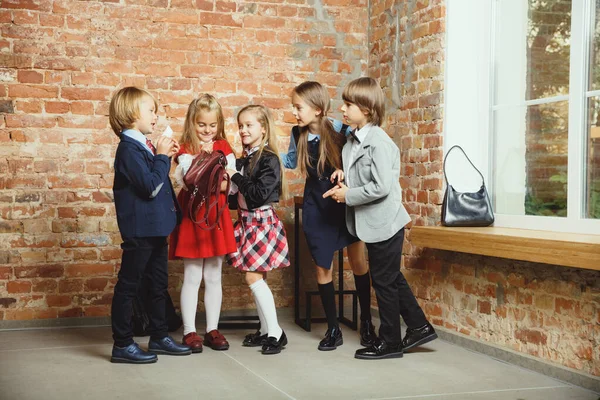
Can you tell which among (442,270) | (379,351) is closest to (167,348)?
(379,351)

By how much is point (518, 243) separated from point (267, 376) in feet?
4.42

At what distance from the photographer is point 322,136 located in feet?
13.5

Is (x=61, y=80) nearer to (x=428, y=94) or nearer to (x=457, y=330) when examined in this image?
(x=428, y=94)

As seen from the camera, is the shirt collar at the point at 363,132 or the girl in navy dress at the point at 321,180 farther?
the girl in navy dress at the point at 321,180

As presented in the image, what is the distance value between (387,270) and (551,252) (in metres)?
0.86

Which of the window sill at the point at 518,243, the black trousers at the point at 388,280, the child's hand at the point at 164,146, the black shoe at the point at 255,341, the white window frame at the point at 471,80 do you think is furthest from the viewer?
the white window frame at the point at 471,80

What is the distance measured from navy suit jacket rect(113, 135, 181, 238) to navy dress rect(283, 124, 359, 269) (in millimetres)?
806

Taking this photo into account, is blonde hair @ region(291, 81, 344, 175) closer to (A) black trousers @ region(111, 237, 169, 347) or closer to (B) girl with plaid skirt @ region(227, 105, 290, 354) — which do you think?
(B) girl with plaid skirt @ region(227, 105, 290, 354)

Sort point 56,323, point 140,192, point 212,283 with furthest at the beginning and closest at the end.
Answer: point 56,323 → point 212,283 → point 140,192

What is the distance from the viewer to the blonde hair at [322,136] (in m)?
4.09

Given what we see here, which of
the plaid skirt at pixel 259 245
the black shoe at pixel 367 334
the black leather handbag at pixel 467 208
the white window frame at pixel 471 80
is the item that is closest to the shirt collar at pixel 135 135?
the plaid skirt at pixel 259 245

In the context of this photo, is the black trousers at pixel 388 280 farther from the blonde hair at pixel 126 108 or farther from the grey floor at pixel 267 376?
the blonde hair at pixel 126 108

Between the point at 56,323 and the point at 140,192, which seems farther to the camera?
the point at 56,323

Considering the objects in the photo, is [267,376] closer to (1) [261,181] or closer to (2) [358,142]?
(1) [261,181]
